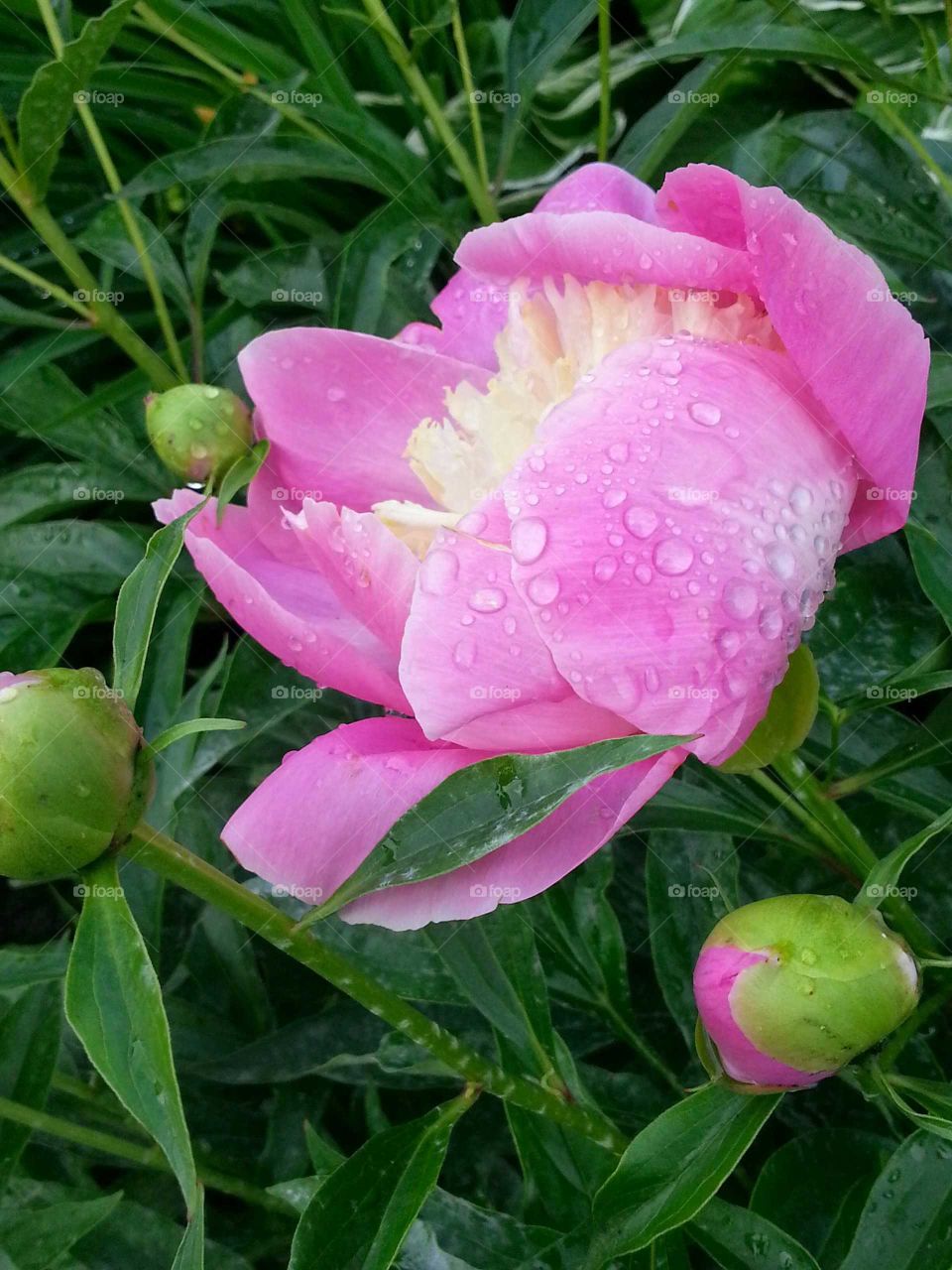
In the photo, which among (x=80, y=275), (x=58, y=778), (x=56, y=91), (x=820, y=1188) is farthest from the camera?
(x=80, y=275)

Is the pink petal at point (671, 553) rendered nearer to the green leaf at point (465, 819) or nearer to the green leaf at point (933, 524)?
the green leaf at point (465, 819)

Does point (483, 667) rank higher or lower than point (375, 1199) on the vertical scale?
higher

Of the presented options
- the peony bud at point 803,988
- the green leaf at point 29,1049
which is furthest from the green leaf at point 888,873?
the green leaf at point 29,1049

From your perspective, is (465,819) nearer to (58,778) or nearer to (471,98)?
(58,778)

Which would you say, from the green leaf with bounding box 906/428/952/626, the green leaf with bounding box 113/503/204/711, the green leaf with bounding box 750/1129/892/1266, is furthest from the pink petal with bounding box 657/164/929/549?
the green leaf with bounding box 750/1129/892/1266

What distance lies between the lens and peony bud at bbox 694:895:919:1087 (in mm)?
461

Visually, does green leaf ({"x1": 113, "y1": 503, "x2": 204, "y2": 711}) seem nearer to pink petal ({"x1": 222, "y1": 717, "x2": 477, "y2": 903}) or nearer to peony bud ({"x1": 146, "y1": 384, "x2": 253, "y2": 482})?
pink petal ({"x1": 222, "y1": 717, "x2": 477, "y2": 903})

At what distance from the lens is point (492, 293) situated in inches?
28.1

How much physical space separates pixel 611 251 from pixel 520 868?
26cm

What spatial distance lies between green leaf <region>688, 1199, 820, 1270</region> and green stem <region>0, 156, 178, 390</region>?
2.10ft

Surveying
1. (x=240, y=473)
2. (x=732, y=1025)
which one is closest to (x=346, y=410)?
(x=240, y=473)

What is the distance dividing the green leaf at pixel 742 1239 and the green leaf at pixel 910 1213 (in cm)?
2

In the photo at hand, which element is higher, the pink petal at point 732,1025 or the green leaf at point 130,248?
the green leaf at point 130,248

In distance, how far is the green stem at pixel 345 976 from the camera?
1.52 feet
